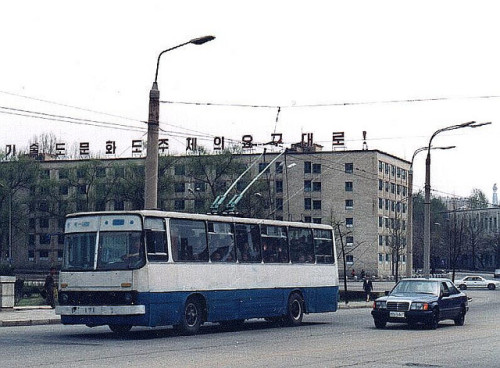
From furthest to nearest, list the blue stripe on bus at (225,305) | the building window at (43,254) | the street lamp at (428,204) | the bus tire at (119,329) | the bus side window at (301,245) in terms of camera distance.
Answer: the building window at (43,254) < the street lamp at (428,204) < the bus side window at (301,245) < the bus tire at (119,329) < the blue stripe on bus at (225,305)

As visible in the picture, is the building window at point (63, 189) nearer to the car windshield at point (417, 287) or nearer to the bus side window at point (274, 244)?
the bus side window at point (274, 244)

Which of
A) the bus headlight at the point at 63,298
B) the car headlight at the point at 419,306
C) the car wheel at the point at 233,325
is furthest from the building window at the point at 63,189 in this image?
the bus headlight at the point at 63,298

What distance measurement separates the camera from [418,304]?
2444 cm

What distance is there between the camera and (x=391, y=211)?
371 ft

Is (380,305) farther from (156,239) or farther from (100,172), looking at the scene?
(100,172)

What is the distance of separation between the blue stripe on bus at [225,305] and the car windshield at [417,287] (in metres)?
2.57

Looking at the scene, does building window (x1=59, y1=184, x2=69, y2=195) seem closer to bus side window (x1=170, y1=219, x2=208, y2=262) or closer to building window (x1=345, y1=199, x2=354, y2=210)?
building window (x1=345, y1=199, x2=354, y2=210)

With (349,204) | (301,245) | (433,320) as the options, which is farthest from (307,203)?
(433,320)

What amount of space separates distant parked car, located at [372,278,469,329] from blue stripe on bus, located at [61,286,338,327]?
249 cm

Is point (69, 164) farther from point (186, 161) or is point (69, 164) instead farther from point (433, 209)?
point (433, 209)

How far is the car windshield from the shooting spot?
83.1 ft

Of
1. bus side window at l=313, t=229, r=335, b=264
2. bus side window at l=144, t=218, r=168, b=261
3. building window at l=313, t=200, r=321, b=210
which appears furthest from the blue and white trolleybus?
building window at l=313, t=200, r=321, b=210

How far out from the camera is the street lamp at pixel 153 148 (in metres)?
24.2

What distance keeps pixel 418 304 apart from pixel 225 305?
518cm
